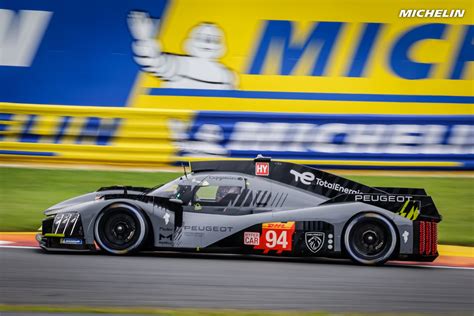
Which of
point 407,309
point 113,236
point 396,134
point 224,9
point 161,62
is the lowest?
point 407,309

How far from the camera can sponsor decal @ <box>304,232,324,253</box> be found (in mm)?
7562

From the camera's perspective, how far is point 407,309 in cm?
570

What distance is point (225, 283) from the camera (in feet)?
21.0

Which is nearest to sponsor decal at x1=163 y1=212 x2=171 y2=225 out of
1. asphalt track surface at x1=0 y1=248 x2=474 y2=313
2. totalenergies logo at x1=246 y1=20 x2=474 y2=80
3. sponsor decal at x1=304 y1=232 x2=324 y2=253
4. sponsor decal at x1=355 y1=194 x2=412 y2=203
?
asphalt track surface at x1=0 y1=248 x2=474 y2=313

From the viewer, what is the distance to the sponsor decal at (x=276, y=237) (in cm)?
756

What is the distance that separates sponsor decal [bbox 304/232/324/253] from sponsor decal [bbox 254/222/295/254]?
16cm

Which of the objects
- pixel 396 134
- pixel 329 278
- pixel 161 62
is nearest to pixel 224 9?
pixel 161 62

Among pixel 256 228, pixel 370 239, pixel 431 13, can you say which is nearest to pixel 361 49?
pixel 431 13

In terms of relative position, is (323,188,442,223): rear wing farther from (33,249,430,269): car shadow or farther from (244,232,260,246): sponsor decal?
(244,232,260,246): sponsor decal

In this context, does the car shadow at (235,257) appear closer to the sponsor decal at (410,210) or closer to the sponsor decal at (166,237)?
the sponsor decal at (166,237)

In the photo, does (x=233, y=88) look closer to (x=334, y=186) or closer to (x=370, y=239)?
(x=334, y=186)

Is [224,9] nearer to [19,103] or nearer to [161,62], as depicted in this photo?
[161,62]

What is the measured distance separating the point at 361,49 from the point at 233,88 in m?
2.24

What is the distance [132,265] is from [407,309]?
8.73 ft
